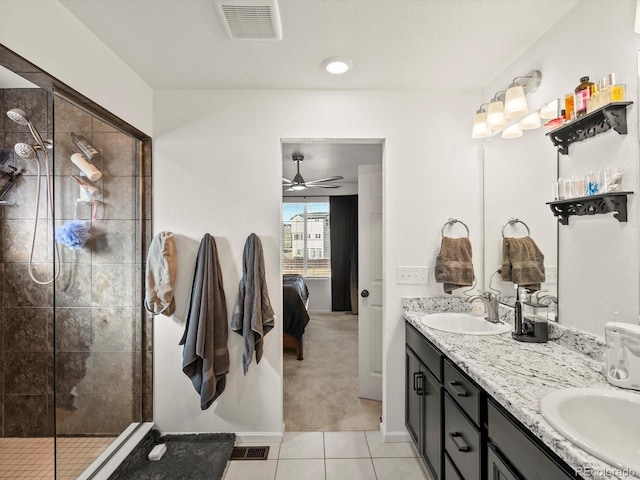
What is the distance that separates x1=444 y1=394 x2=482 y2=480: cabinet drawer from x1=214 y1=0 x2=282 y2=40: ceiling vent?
2.03 metres

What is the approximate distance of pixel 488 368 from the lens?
1276 millimetres

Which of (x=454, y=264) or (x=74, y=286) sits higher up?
(x=454, y=264)

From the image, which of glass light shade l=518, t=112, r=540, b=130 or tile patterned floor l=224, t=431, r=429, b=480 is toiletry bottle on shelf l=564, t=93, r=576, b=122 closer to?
glass light shade l=518, t=112, r=540, b=130

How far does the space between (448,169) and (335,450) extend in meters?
2.12

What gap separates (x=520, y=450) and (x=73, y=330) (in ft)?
8.14

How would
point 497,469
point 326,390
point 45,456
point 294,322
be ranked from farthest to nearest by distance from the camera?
point 294,322
point 326,390
point 45,456
point 497,469

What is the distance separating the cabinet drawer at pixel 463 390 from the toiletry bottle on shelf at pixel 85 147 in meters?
2.52

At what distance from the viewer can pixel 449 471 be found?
1.55m

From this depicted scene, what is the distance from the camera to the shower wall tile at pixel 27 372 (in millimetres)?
2090

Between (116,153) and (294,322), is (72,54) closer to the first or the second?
(116,153)

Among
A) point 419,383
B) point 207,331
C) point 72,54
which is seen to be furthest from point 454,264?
point 72,54

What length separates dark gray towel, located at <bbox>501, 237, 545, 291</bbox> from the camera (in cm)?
174

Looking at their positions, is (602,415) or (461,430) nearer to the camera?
(602,415)

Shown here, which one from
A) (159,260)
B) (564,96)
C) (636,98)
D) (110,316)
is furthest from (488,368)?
(110,316)
